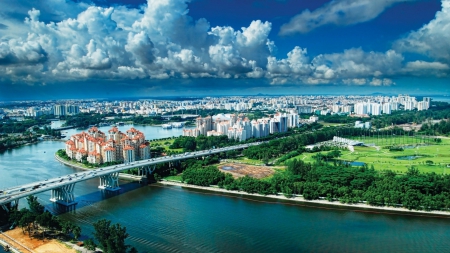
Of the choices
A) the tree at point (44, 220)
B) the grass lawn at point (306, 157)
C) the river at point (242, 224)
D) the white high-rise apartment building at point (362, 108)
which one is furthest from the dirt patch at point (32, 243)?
the white high-rise apartment building at point (362, 108)

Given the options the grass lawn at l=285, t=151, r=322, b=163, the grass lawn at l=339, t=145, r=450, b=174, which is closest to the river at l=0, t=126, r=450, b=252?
the grass lawn at l=339, t=145, r=450, b=174

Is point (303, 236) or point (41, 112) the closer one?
point (303, 236)

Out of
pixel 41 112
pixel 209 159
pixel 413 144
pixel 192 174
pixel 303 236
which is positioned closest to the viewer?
pixel 303 236

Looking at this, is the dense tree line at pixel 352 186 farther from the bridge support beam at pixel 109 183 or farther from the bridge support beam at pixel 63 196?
the bridge support beam at pixel 63 196

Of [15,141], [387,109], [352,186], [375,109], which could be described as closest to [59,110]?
[15,141]

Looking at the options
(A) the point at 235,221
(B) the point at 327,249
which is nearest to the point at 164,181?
(A) the point at 235,221

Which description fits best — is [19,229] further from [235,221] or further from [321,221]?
[321,221]

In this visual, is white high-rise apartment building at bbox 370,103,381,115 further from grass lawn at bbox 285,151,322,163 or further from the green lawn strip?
grass lawn at bbox 285,151,322,163
